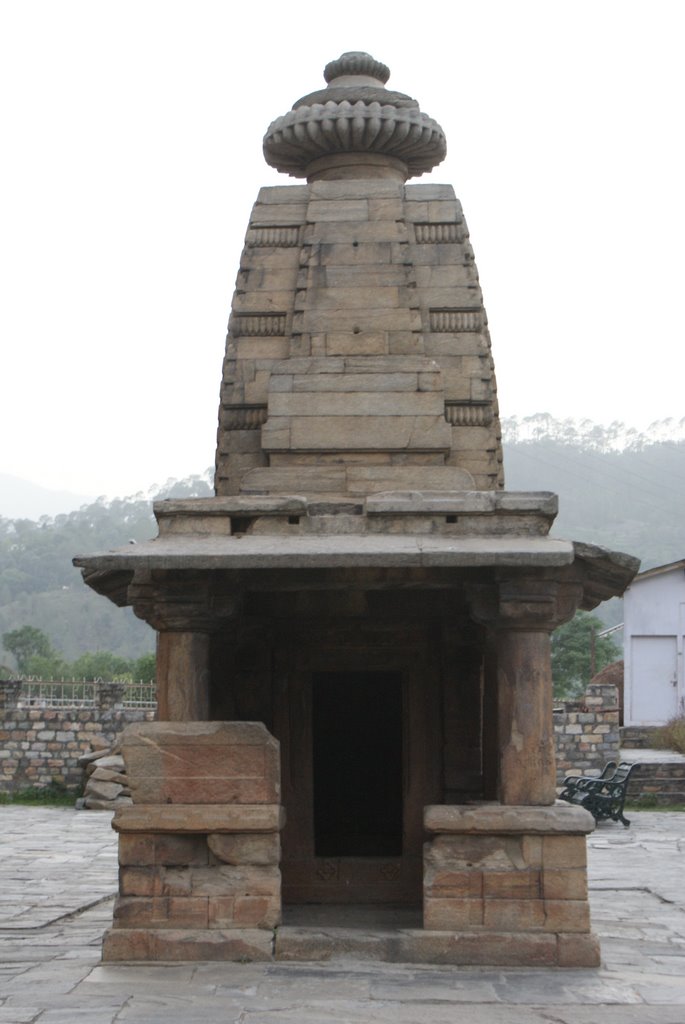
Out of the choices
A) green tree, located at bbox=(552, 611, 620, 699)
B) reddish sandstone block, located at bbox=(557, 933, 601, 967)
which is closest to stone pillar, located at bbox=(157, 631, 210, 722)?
reddish sandstone block, located at bbox=(557, 933, 601, 967)

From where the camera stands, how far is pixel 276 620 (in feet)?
29.6

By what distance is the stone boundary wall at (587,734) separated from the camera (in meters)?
20.4

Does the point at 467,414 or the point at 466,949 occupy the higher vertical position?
the point at 467,414

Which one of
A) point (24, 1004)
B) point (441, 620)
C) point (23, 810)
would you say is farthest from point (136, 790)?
point (23, 810)

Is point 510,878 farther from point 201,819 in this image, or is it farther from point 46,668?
point 46,668

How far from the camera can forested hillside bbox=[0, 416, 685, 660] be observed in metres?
80.8

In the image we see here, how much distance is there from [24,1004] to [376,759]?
13.0ft

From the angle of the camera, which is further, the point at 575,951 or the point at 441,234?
the point at 441,234

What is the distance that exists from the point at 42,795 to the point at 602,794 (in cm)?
899

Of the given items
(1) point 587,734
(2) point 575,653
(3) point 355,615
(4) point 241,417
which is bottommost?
(1) point 587,734

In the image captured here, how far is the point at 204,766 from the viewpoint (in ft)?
24.2

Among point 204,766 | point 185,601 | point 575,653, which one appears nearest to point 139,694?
point 185,601

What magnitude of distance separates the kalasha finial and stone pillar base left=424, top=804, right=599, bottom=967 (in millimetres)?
5031

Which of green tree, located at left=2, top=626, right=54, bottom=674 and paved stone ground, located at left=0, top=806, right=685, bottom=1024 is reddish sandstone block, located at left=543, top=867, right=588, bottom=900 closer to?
paved stone ground, located at left=0, top=806, right=685, bottom=1024
